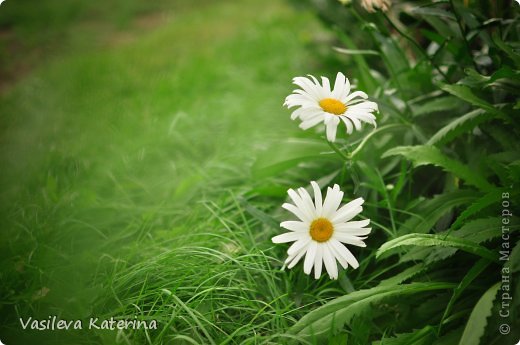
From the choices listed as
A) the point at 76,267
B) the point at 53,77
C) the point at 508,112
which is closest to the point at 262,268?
the point at 76,267

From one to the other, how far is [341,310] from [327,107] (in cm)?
43

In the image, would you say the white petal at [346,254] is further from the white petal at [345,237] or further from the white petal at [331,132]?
the white petal at [331,132]

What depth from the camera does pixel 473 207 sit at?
110cm

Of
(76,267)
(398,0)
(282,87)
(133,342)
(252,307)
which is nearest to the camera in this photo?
(133,342)

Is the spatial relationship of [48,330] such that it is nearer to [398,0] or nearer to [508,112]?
[508,112]

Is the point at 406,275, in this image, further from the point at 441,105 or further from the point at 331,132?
the point at 441,105

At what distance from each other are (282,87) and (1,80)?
1440 mm

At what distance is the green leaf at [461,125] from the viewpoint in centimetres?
127

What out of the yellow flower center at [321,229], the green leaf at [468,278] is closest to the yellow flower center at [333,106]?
the yellow flower center at [321,229]

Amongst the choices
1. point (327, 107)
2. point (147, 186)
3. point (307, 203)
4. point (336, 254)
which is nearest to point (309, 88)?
point (327, 107)

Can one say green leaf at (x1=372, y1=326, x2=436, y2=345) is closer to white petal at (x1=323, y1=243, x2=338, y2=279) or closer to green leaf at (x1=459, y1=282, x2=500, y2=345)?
green leaf at (x1=459, y1=282, x2=500, y2=345)

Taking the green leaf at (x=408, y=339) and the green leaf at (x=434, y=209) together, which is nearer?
the green leaf at (x=408, y=339)

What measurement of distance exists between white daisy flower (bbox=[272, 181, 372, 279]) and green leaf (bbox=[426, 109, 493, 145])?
369mm

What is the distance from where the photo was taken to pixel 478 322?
100 centimetres
